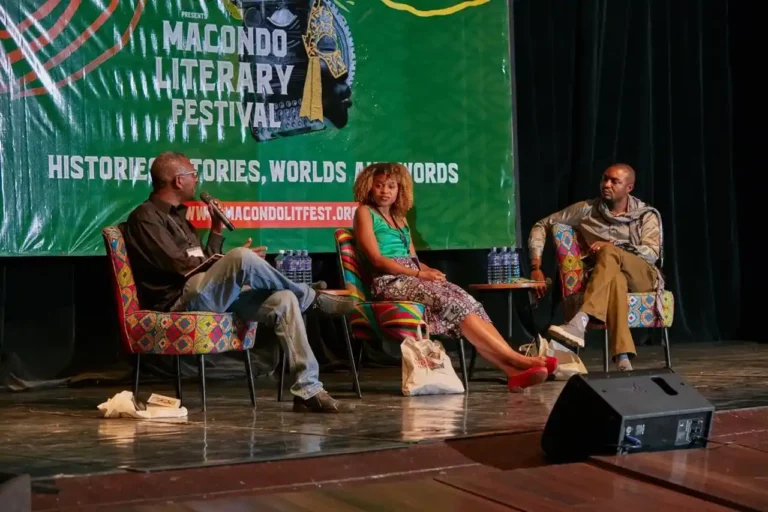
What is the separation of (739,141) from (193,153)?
3.98 metres

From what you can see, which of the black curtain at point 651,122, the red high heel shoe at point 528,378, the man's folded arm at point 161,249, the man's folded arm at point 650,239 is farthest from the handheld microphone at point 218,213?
the black curtain at point 651,122

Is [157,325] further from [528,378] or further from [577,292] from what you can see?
[577,292]

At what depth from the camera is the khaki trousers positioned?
5.58 m

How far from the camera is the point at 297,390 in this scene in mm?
4566

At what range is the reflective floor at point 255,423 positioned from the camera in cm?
343

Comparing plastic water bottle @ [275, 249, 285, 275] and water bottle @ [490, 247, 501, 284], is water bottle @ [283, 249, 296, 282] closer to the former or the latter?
plastic water bottle @ [275, 249, 285, 275]

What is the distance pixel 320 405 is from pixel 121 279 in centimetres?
90

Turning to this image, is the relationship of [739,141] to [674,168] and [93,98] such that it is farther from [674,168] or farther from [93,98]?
[93,98]

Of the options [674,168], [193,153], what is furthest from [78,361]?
[674,168]

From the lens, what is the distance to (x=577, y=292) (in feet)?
19.0

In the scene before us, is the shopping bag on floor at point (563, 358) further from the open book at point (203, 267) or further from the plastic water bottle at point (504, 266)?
the open book at point (203, 267)

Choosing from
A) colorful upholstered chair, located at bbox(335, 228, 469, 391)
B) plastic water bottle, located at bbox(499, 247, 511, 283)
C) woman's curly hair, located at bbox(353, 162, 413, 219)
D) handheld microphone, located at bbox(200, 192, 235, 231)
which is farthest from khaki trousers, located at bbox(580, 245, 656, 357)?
handheld microphone, located at bbox(200, 192, 235, 231)

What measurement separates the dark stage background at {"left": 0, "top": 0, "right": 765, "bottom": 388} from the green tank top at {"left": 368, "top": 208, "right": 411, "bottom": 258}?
1056 mm

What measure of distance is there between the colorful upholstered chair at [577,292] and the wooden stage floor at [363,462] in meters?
0.98
